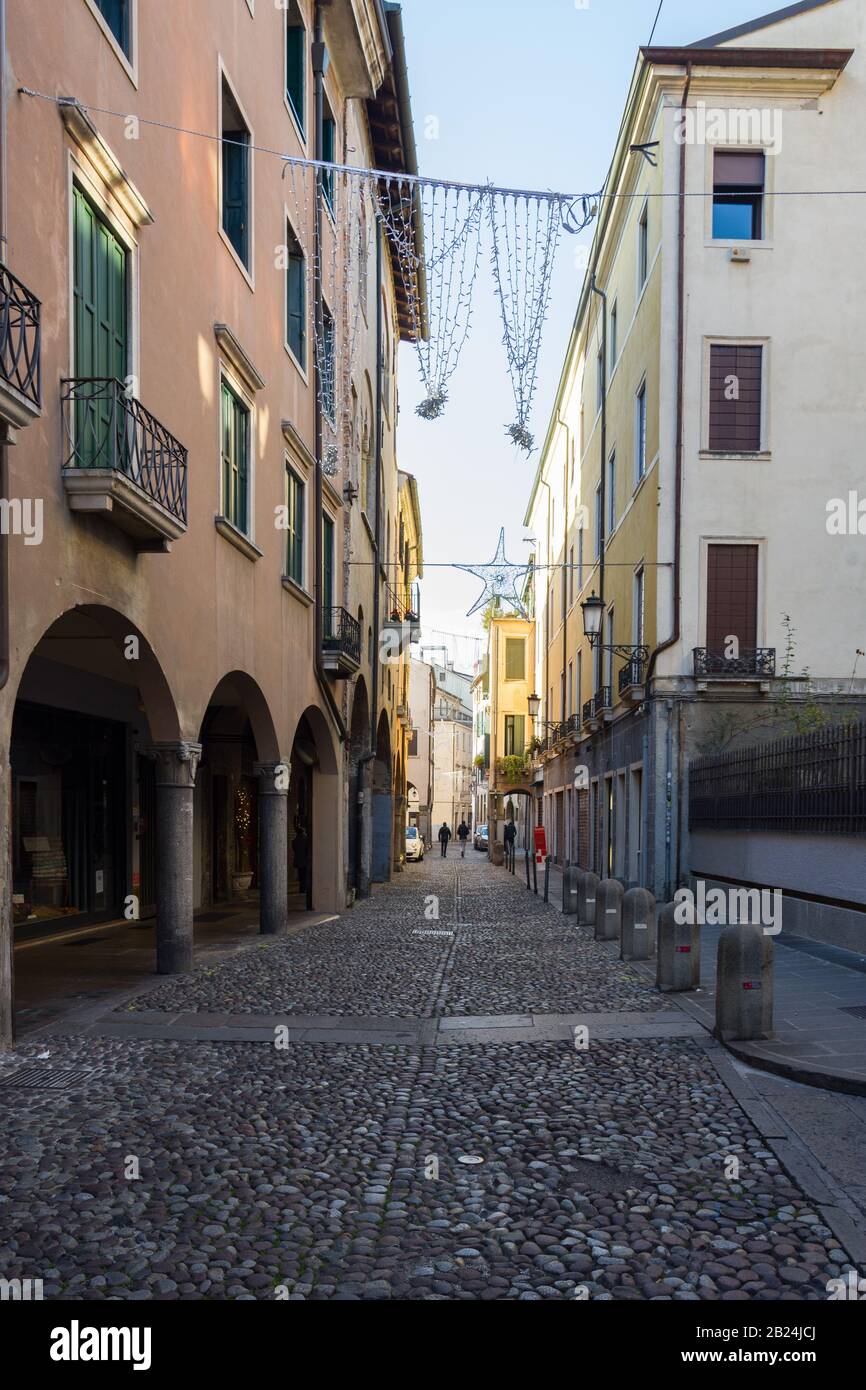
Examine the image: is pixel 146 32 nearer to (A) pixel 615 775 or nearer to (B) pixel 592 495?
(A) pixel 615 775

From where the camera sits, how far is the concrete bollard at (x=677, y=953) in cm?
1008

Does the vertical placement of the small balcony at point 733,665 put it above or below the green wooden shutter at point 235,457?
below

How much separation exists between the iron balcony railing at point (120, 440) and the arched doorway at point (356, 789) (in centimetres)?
1225

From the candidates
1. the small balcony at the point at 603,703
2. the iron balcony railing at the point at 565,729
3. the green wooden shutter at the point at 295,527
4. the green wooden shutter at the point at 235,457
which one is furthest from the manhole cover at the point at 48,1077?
the iron balcony railing at the point at 565,729

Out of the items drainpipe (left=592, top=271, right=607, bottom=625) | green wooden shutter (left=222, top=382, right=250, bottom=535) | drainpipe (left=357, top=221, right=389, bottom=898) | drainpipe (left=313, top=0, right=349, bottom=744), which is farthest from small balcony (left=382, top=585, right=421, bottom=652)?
green wooden shutter (left=222, top=382, right=250, bottom=535)

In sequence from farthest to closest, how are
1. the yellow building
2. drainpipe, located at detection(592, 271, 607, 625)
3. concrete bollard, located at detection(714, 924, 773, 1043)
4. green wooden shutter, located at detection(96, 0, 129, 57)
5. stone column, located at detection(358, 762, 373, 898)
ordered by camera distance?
the yellow building < drainpipe, located at detection(592, 271, 607, 625) < stone column, located at detection(358, 762, 373, 898) < green wooden shutter, located at detection(96, 0, 129, 57) < concrete bollard, located at detection(714, 924, 773, 1043)

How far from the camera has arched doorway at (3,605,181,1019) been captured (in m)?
11.3

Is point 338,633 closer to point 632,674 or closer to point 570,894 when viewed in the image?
point 632,674

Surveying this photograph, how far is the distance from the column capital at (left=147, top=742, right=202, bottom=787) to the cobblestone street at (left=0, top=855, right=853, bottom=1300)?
2.42 metres

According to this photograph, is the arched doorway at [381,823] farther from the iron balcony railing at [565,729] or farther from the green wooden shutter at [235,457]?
the green wooden shutter at [235,457]

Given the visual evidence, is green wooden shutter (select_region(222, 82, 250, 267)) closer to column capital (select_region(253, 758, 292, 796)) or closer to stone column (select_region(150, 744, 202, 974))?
column capital (select_region(253, 758, 292, 796))

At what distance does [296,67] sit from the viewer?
57.5 feet

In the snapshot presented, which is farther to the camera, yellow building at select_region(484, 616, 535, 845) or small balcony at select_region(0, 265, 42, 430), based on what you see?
yellow building at select_region(484, 616, 535, 845)

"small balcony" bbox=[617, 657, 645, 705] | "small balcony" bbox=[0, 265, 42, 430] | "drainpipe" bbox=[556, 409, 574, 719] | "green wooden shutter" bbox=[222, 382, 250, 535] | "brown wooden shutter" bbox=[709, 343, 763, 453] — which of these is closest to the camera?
"small balcony" bbox=[0, 265, 42, 430]
